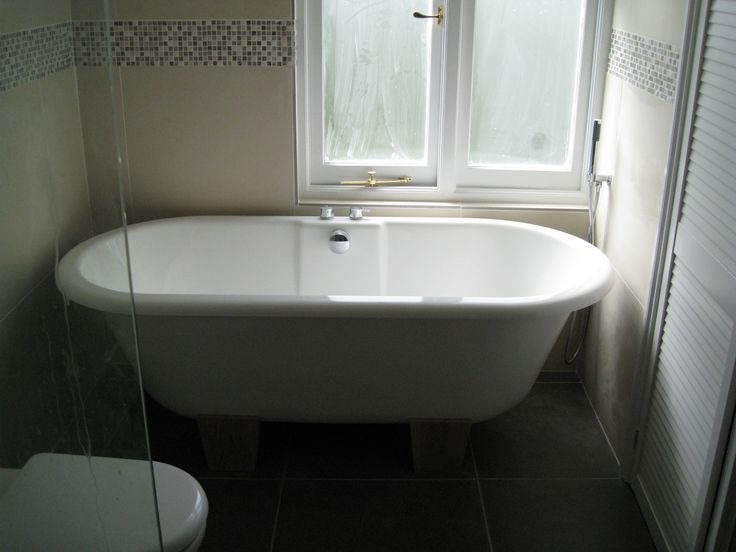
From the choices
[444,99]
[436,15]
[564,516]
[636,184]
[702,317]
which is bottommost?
[564,516]

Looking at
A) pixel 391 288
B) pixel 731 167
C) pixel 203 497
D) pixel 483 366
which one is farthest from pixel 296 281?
pixel 731 167

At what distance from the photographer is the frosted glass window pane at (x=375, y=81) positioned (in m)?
3.09

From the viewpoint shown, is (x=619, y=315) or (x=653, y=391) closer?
(x=653, y=391)

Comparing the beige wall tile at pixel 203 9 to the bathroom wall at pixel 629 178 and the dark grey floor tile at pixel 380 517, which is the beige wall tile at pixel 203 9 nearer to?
the bathroom wall at pixel 629 178

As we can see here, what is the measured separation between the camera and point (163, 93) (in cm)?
308

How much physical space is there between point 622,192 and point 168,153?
5.48 feet

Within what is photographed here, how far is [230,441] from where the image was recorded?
2641 millimetres

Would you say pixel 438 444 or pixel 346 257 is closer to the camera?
pixel 438 444

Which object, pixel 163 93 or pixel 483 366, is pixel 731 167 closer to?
pixel 483 366

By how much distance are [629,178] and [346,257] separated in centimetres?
107

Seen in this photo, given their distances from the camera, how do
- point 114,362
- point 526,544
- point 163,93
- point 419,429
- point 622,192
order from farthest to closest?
point 163,93 < point 622,192 < point 419,429 < point 526,544 < point 114,362

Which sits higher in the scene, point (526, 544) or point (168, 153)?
point (168, 153)

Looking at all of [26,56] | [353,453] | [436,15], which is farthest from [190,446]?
[26,56]

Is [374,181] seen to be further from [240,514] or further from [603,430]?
[240,514]
